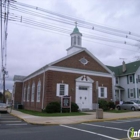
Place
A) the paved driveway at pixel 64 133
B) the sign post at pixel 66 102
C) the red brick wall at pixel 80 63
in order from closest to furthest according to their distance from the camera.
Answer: the paved driveway at pixel 64 133
the sign post at pixel 66 102
the red brick wall at pixel 80 63

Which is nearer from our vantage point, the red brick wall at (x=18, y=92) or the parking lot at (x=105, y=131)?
the parking lot at (x=105, y=131)

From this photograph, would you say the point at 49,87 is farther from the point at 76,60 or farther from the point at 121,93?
the point at 121,93

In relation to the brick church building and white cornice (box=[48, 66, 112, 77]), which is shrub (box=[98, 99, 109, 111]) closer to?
the brick church building

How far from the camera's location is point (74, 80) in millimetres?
24672

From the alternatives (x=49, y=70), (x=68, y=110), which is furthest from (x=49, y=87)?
(x=68, y=110)

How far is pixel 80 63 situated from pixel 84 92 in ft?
13.1

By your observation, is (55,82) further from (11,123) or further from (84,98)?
(11,123)

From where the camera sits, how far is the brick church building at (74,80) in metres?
23.1

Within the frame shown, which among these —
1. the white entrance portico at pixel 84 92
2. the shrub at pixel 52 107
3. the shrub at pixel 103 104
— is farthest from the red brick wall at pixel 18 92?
the shrub at pixel 103 104

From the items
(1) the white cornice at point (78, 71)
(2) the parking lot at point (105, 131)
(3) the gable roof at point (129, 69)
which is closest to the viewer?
(2) the parking lot at point (105, 131)

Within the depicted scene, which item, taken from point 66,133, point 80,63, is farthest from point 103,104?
point 66,133

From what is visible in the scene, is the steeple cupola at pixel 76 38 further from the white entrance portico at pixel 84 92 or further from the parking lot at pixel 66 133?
the parking lot at pixel 66 133

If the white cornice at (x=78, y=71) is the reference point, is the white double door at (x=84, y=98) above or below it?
below

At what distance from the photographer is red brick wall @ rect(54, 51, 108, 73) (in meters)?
24.6
